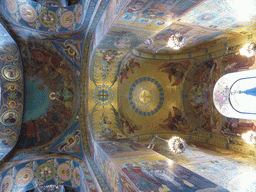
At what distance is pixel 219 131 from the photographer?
964cm

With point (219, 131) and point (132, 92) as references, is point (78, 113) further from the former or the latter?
point (219, 131)

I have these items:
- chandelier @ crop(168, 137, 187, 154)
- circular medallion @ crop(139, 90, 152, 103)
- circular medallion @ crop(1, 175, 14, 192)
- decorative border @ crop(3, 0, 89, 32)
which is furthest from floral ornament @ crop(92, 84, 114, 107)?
circular medallion @ crop(1, 175, 14, 192)

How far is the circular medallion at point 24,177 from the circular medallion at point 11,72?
4222 millimetres

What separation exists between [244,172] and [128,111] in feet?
19.0

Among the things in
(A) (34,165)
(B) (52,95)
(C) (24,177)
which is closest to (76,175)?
(A) (34,165)

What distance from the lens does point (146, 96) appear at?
1065 centimetres

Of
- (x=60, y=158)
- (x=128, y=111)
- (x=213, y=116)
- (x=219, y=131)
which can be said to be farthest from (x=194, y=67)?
(x=60, y=158)

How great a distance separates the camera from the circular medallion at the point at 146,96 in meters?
10.4

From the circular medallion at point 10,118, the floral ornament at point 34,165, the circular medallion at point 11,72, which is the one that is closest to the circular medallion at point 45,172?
the floral ornament at point 34,165

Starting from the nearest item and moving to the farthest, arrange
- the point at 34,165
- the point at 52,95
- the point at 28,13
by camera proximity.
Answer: the point at 28,13 → the point at 34,165 → the point at 52,95

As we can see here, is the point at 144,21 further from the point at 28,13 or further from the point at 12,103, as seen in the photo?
the point at 12,103

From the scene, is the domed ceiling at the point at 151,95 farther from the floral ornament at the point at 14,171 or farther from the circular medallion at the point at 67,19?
the floral ornament at the point at 14,171

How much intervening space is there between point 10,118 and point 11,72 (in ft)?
7.18

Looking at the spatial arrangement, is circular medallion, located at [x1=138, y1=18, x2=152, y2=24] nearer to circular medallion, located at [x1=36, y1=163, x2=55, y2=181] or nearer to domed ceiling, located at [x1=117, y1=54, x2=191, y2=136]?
domed ceiling, located at [x1=117, y1=54, x2=191, y2=136]
